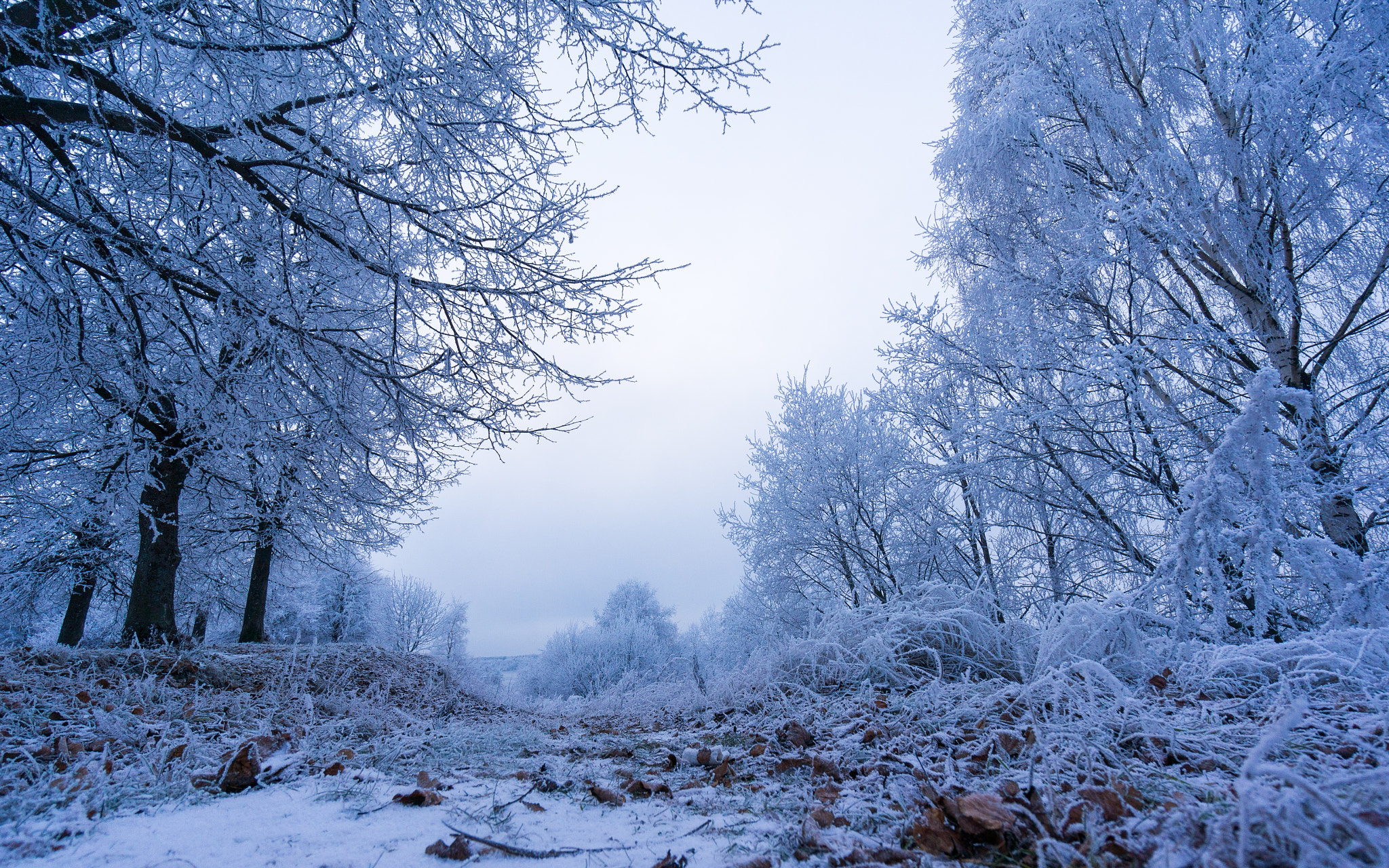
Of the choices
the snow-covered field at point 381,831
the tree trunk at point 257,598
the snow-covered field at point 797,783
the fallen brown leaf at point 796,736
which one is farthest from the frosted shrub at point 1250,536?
the tree trunk at point 257,598

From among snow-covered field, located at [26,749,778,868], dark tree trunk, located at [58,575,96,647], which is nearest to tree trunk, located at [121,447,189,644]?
dark tree trunk, located at [58,575,96,647]

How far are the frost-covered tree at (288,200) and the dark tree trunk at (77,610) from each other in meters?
9.08

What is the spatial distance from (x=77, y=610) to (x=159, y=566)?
23.4 ft

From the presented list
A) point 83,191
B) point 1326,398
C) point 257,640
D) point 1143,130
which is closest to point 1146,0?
point 1143,130

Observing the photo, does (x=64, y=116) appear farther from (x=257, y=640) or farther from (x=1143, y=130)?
(x=257, y=640)

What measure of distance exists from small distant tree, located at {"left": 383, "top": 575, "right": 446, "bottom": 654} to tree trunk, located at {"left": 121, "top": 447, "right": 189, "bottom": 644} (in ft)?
57.2

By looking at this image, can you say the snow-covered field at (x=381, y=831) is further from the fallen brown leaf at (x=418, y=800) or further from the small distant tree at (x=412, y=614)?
the small distant tree at (x=412, y=614)

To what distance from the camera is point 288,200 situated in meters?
A: 3.57

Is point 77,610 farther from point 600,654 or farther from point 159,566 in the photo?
point 600,654

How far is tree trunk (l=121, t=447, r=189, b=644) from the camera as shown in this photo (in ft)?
21.1

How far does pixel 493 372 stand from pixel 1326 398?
658cm

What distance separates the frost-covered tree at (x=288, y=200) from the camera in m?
3.13

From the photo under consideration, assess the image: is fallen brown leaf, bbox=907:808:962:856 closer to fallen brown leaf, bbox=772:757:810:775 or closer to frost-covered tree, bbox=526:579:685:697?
fallen brown leaf, bbox=772:757:810:775

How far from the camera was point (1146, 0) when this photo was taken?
18.1 feet
